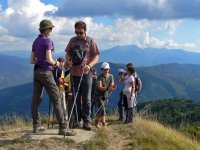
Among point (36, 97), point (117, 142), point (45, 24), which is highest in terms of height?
point (45, 24)

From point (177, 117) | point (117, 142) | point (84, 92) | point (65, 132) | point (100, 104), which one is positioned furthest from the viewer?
point (177, 117)

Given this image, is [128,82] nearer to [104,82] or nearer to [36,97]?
[104,82]

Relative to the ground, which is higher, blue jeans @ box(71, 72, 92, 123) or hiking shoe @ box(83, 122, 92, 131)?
blue jeans @ box(71, 72, 92, 123)

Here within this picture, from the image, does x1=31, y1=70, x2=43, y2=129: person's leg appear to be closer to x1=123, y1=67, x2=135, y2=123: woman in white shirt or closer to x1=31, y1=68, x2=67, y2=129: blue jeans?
x1=31, y1=68, x2=67, y2=129: blue jeans

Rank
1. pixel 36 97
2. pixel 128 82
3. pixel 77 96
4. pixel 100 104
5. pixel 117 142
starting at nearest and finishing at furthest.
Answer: pixel 36 97 → pixel 117 142 → pixel 77 96 → pixel 100 104 → pixel 128 82

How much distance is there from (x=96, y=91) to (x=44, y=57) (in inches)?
137

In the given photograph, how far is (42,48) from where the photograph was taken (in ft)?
26.4

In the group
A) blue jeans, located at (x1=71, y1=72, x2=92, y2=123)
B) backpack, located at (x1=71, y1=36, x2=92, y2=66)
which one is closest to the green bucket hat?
backpack, located at (x1=71, y1=36, x2=92, y2=66)

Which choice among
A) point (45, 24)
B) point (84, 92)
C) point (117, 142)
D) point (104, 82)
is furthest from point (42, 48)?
point (104, 82)

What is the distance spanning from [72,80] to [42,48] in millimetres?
1563

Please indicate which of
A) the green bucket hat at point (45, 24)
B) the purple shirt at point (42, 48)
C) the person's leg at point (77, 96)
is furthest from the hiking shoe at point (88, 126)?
the green bucket hat at point (45, 24)

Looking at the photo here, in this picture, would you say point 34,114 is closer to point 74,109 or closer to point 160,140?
point 74,109

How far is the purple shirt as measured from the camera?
26.2 feet

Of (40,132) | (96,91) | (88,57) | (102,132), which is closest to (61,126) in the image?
(40,132)
